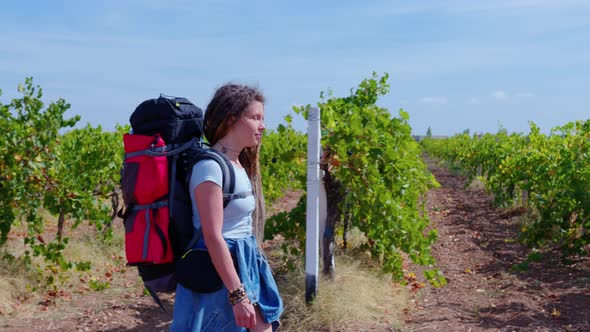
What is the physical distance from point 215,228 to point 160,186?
10.2 inches

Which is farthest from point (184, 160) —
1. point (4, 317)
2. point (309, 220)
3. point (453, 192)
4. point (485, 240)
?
point (453, 192)

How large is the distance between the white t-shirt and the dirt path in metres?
3.09

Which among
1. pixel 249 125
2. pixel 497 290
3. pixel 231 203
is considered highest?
pixel 249 125

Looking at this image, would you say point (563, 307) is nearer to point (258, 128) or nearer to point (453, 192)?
point (258, 128)

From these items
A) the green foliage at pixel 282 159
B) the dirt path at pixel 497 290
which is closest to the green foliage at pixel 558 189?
the dirt path at pixel 497 290

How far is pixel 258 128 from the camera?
2.28 m

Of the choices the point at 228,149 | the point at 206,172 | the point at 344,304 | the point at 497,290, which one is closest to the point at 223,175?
the point at 206,172

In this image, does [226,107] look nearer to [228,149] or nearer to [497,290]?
[228,149]

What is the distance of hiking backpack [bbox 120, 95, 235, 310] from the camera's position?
2.10m

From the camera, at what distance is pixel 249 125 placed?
2.24 m

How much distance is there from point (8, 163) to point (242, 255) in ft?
14.7

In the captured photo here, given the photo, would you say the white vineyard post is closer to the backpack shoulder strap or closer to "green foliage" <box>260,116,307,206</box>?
"green foliage" <box>260,116,307,206</box>

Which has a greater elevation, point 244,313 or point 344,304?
point 244,313

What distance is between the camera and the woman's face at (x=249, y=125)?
2236 mm
